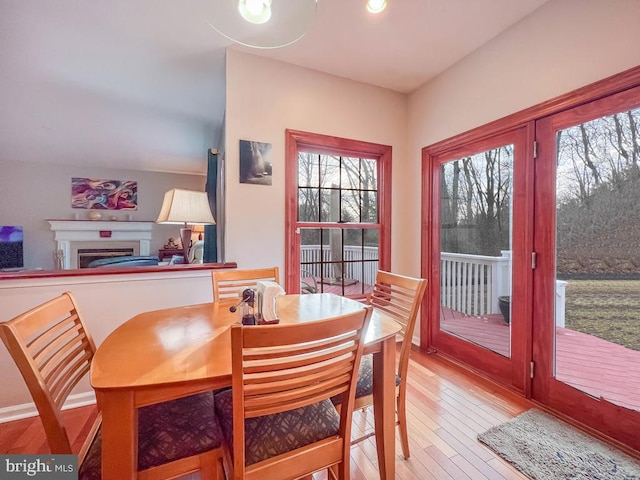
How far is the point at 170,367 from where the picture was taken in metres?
0.91

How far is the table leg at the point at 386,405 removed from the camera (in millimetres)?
1191

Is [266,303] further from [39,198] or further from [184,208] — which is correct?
[39,198]

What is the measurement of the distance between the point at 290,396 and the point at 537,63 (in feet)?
8.33

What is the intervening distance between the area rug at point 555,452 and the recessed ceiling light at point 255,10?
250 cm

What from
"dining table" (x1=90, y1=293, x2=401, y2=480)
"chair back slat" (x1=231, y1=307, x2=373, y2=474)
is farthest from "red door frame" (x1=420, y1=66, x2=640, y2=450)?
"chair back slat" (x1=231, y1=307, x2=373, y2=474)

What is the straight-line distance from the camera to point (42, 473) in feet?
3.29

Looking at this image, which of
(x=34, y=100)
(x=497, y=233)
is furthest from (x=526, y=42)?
(x=34, y=100)

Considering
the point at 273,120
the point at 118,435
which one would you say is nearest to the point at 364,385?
the point at 118,435

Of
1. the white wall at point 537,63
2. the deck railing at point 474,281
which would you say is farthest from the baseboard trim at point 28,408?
the white wall at point 537,63

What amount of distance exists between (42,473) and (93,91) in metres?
3.49

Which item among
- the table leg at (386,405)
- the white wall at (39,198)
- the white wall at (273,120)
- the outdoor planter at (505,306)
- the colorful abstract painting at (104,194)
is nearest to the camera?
the table leg at (386,405)

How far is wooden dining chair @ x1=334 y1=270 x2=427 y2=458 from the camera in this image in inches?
53.2

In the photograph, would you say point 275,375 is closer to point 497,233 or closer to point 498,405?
point 498,405

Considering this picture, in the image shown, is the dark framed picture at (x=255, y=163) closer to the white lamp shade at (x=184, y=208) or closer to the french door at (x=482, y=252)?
the white lamp shade at (x=184, y=208)
